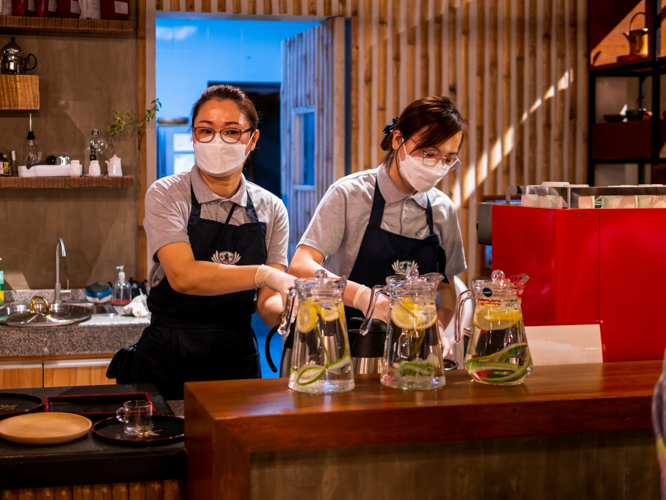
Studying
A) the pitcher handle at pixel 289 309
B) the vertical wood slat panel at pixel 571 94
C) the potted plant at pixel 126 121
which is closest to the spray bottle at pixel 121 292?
the potted plant at pixel 126 121

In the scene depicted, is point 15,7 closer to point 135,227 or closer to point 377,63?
point 135,227

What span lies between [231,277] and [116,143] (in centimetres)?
230

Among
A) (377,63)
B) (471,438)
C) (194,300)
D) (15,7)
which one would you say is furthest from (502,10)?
(471,438)

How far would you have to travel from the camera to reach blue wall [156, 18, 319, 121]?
6.91m

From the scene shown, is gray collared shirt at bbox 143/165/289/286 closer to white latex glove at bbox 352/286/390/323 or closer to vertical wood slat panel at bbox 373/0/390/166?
white latex glove at bbox 352/286/390/323

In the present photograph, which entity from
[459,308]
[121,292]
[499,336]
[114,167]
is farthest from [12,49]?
[499,336]

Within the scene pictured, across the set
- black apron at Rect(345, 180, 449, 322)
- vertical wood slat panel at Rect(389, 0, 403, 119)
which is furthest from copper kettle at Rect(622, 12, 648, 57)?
black apron at Rect(345, 180, 449, 322)

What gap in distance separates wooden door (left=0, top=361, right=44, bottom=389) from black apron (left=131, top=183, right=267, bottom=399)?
1228 millimetres

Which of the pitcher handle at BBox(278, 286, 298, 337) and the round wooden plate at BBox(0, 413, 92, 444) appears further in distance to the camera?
the round wooden plate at BBox(0, 413, 92, 444)

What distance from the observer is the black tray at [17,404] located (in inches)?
67.3

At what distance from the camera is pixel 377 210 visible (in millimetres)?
2541

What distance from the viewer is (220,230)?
97.3 inches

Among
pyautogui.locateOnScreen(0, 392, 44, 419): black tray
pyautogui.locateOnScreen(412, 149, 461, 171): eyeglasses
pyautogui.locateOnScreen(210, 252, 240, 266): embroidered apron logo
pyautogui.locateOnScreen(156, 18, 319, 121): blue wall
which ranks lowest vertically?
pyautogui.locateOnScreen(0, 392, 44, 419): black tray

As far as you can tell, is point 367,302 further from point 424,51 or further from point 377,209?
point 424,51
